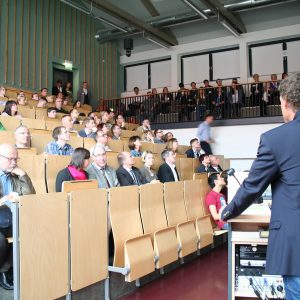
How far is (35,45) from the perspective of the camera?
916cm

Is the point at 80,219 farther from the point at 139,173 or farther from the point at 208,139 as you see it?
the point at 208,139

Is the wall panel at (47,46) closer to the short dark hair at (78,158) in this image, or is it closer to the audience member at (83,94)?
the audience member at (83,94)

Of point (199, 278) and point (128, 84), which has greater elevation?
point (128, 84)

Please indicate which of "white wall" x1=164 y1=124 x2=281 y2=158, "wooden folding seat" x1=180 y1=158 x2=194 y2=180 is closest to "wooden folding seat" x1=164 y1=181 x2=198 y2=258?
"wooden folding seat" x1=180 y1=158 x2=194 y2=180

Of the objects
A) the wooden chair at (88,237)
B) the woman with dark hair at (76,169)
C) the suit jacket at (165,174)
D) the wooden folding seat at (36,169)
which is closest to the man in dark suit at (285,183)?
the wooden chair at (88,237)

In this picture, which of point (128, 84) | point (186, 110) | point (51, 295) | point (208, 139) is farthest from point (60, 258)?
point (128, 84)

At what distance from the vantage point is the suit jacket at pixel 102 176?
12.1 ft

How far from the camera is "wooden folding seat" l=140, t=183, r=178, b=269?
324cm

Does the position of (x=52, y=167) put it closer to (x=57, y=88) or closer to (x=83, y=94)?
(x=57, y=88)

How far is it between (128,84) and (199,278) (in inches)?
372

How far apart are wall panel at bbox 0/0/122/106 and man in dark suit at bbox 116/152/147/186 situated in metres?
5.30

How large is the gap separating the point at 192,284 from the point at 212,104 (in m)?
6.04

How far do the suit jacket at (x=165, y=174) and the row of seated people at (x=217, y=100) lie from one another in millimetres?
3801

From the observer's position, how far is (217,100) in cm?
877
